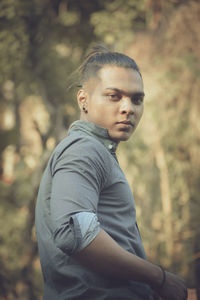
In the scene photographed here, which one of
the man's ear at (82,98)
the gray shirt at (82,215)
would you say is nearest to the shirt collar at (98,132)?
the gray shirt at (82,215)

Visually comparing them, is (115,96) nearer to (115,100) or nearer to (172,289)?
(115,100)

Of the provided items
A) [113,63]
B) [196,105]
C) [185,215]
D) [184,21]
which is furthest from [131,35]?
[113,63]

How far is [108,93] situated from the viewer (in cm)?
130

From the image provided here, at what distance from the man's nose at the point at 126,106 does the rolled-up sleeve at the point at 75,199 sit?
0.88 feet

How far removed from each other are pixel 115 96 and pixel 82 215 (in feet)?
1.59

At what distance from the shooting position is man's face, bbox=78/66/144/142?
1.30m

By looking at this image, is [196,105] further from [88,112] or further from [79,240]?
[79,240]

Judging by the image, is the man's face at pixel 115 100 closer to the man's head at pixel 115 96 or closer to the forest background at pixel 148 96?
the man's head at pixel 115 96

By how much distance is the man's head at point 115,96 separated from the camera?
1.30 meters

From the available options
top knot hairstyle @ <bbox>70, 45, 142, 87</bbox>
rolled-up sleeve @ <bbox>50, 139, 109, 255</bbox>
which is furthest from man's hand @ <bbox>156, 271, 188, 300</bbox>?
top knot hairstyle @ <bbox>70, 45, 142, 87</bbox>

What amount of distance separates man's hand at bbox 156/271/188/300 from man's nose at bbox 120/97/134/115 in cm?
55

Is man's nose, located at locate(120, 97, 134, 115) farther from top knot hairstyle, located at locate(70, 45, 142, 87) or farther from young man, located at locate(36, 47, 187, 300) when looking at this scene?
top knot hairstyle, located at locate(70, 45, 142, 87)

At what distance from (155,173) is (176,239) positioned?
1.02 m

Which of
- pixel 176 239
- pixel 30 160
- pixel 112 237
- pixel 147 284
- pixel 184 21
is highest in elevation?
pixel 184 21
